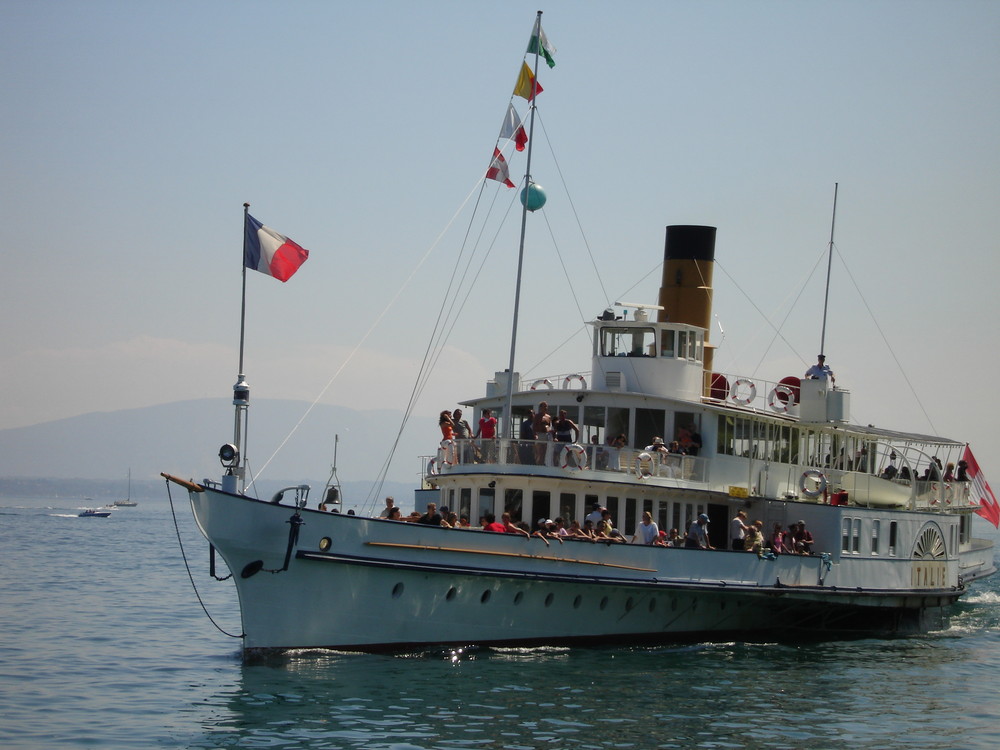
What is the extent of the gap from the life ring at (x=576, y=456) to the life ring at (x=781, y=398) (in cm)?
657

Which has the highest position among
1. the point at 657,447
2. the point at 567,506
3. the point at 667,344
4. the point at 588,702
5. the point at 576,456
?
the point at 667,344

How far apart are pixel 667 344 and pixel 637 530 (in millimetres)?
4436

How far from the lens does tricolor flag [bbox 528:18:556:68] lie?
24.1 metres

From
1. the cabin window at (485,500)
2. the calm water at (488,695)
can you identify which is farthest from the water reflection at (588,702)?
the cabin window at (485,500)

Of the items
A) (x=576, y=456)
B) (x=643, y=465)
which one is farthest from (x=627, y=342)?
(x=576, y=456)

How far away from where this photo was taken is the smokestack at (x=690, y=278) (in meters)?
29.1

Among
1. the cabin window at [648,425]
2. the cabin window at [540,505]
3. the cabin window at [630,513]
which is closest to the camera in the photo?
the cabin window at [540,505]

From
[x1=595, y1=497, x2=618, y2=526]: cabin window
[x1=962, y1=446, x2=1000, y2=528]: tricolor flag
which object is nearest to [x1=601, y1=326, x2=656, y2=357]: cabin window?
[x1=595, y1=497, x2=618, y2=526]: cabin window

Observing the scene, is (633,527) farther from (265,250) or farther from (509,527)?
(265,250)

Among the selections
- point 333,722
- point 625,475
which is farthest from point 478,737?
point 625,475

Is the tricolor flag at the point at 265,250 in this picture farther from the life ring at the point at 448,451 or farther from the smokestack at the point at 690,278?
the smokestack at the point at 690,278

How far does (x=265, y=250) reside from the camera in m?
20.7

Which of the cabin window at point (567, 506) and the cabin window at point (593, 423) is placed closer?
the cabin window at point (567, 506)

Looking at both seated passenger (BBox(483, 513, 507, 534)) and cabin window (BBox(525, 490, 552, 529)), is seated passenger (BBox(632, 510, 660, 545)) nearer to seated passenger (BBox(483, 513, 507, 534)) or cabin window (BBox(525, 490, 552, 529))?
cabin window (BBox(525, 490, 552, 529))
